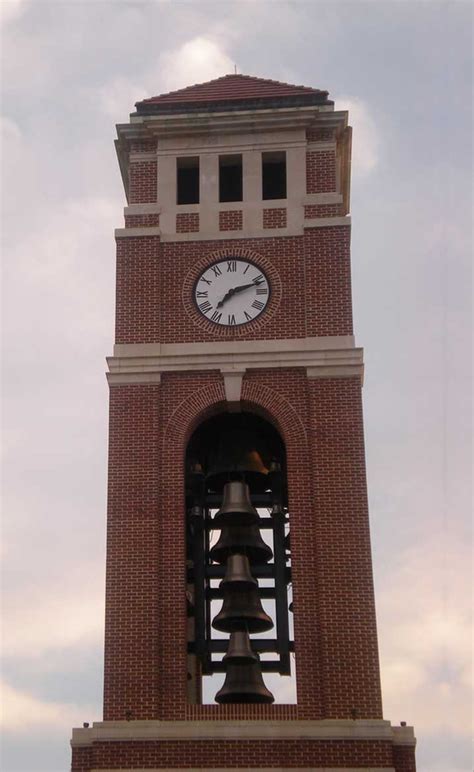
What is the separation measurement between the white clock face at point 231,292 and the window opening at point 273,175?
1924 millimetres

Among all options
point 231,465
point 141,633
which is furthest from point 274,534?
point 141,633

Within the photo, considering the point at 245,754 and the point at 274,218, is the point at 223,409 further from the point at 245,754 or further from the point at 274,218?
the point at 245,754

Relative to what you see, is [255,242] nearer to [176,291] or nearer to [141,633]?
[176,291]

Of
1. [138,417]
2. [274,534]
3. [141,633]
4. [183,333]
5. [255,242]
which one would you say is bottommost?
[141,633]

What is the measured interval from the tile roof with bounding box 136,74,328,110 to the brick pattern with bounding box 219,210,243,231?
243 centimetres

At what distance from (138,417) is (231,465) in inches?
72.9

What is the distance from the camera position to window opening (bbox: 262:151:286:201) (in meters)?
29.4

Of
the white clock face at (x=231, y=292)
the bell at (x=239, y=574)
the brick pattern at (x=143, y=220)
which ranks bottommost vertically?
the bell at (x=239, y=574)

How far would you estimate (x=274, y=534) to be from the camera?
87.2 feet

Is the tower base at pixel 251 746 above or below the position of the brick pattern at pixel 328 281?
below

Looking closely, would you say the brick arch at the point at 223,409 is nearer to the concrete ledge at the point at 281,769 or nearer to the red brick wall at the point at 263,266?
the red brick wall at the point at 263,266

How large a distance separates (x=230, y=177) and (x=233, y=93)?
69.4 inches

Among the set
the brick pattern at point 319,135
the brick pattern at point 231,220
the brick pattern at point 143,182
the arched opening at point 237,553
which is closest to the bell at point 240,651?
the arched opening at point 237,553

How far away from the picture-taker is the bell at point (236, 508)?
1025 inches
